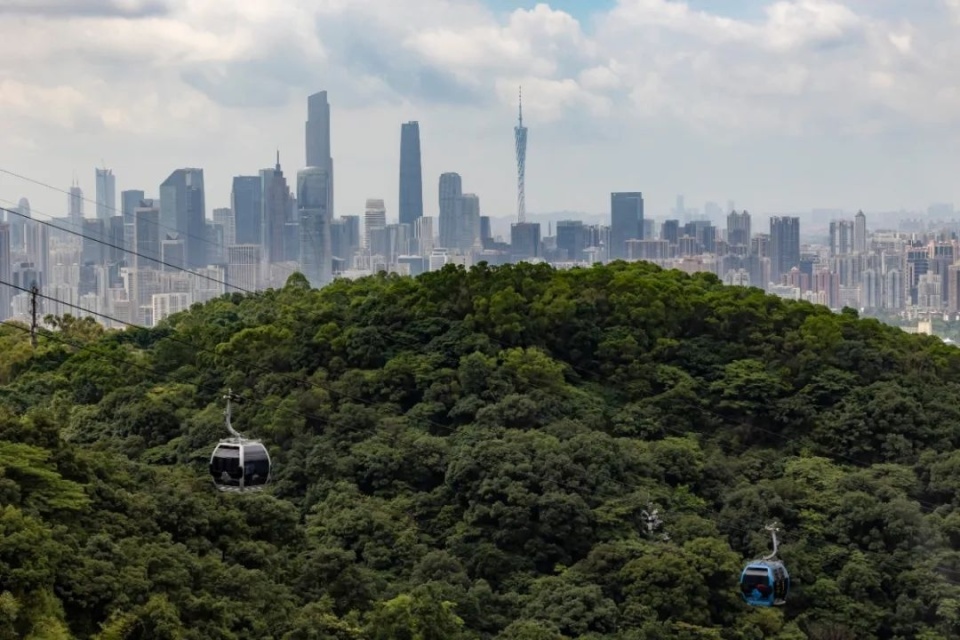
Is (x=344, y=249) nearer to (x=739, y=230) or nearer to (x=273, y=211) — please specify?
(x=273, y=211)

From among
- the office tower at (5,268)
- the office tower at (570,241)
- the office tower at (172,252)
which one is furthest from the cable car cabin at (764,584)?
the office tower at (570,241)

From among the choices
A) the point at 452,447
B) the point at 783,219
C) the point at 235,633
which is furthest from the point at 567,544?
the point at 783,219

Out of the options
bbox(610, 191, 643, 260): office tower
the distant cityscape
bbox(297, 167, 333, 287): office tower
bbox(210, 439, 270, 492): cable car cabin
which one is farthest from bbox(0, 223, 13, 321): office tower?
bbox(210, 439, 270, 492): cable car cabin

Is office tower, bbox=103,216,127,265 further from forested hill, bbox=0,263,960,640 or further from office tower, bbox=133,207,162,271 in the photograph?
forested hill, bbox=0,263,960,640

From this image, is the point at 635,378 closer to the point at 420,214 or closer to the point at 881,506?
the point at 881,506

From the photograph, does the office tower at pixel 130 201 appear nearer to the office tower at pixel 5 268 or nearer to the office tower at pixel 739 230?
the office tower at pixel 5 268

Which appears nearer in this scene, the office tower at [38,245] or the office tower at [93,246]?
the office tower at [38,245]
